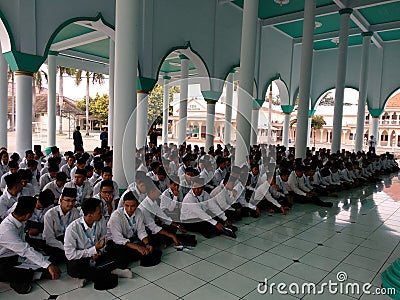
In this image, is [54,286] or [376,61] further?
[376,61]

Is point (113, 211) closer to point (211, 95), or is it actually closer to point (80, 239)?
point (80, 239)

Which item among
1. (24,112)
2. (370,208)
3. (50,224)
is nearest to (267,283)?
(50,224)

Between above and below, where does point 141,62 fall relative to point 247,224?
above

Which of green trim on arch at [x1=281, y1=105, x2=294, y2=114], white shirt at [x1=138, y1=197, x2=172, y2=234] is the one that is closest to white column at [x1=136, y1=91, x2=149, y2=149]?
white shirt at [x1=138, y1=197, x2=172, y2=234]

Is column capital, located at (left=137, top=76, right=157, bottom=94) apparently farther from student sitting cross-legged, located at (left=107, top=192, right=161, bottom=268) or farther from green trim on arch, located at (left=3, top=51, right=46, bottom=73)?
student sitting cross-legged, located at (left=107, top=192, right=161, bottom=268)

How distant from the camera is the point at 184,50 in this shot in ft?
37.1

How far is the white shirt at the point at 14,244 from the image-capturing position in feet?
10.3

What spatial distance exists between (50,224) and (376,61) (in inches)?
711

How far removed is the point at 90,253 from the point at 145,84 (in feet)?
22.7

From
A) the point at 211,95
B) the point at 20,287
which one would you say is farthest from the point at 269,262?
the point at 211,95

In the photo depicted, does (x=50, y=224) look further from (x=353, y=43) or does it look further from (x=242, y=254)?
(x=353, y=43)

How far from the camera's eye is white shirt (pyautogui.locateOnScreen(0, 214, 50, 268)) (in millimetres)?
3133

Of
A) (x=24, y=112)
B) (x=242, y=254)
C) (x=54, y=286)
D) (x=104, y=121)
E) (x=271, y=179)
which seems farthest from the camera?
(x=104, y=121)

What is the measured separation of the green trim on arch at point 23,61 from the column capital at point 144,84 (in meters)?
2.71
